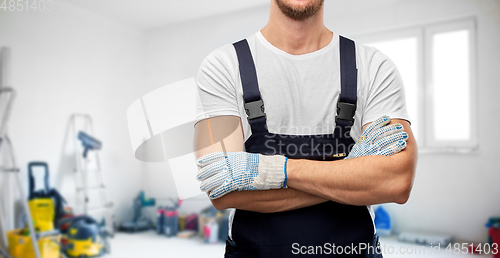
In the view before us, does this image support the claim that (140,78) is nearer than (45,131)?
No

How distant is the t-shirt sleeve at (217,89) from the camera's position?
87 centimetres

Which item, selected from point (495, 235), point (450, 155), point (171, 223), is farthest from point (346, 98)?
point (171, 223)

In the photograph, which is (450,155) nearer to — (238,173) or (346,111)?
(346,111)

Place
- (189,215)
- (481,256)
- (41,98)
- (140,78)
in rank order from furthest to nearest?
(140,78) → (189,215) → (41,98) → (481,256)

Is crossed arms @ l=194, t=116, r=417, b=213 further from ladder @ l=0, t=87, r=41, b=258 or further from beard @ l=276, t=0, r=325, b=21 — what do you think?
ladder @ l=0, t=87, r=41, b=258

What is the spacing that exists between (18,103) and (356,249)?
3301mm

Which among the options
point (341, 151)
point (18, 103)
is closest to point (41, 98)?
point (18, 103)

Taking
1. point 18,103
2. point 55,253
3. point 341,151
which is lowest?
point 55,253

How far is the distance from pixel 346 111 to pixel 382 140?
13cm

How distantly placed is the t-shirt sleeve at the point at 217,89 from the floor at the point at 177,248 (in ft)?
7.98

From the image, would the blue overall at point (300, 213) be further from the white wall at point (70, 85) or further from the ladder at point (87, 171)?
the ladder at point (87, 171)

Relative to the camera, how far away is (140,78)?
456 cm

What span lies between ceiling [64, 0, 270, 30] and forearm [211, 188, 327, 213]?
3196 mm

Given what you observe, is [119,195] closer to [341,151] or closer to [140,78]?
[140,78]
